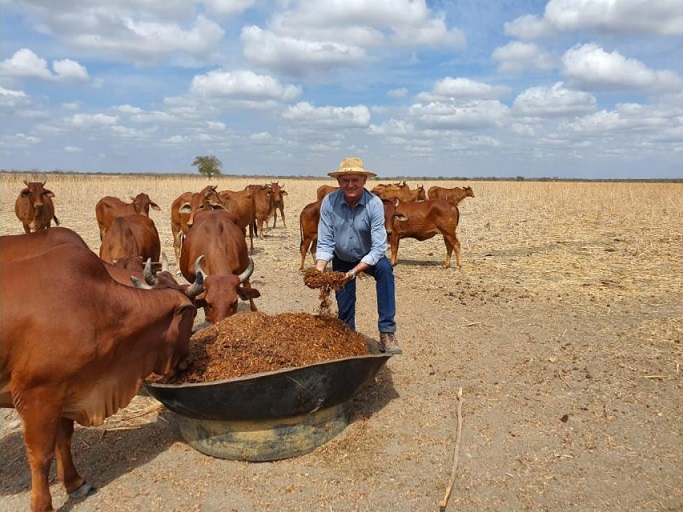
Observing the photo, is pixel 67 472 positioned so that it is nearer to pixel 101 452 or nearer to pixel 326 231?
pixel 101 452

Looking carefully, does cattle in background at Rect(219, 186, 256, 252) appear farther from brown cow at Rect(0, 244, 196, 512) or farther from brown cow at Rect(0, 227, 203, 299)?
brown cow at Rect(0, 244, 196, 512)

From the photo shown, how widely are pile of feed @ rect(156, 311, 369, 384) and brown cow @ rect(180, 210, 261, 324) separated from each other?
57cm

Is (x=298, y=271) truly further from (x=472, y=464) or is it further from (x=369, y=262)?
(x=472, y=464)

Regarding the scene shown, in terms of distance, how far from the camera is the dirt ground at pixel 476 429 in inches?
160

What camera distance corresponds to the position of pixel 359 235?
19.7ft

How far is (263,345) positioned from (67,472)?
70.8 inches

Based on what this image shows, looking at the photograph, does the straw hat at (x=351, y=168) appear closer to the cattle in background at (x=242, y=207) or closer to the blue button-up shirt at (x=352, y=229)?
the blue button-up shirt at (x=352, y=229)

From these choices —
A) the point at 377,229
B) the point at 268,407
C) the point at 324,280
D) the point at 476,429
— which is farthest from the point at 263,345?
the point at 476,429

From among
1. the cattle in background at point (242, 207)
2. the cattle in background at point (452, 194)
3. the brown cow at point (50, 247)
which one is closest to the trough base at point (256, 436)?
the brown cow at point (50, 247)

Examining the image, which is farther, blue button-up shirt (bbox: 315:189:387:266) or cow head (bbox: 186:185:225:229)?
cow head (bbox: 186:185:225:229)

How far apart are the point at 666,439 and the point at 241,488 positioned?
3.89m

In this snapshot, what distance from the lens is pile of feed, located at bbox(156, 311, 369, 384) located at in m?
4.59

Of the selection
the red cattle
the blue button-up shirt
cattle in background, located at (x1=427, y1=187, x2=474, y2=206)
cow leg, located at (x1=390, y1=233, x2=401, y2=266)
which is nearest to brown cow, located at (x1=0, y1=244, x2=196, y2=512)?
the blue button-up shirt

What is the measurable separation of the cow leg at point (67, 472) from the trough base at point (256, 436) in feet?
2.88
